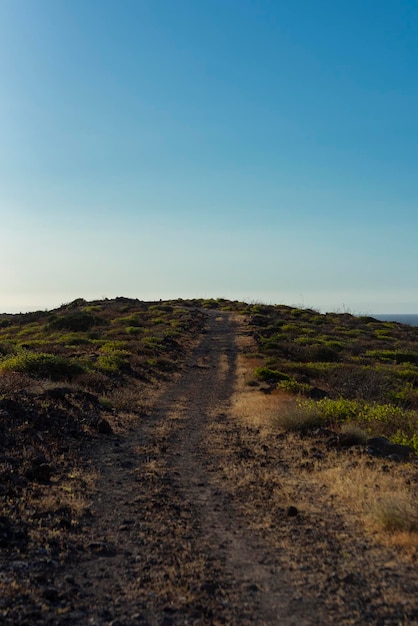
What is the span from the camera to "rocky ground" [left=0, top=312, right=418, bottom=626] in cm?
474

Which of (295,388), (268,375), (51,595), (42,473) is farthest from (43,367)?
(51,595)

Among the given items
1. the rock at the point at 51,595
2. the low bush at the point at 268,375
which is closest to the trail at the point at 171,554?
the rock at the point at 51,595

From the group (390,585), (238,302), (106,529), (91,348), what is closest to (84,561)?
(106,529)

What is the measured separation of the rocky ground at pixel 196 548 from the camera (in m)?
4.74

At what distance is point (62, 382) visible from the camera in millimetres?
17438

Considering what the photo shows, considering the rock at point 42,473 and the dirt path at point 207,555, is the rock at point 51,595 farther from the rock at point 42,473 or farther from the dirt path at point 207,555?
the rock at point 42,473

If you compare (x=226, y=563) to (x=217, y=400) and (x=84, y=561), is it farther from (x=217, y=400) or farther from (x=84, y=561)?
(x=217, y=400)

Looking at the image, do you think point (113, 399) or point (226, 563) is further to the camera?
point (113, 399)

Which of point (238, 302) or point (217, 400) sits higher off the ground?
point (238, 302)

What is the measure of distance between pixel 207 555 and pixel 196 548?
263mm

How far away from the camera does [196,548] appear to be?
620 cm

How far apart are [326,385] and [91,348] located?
14416 mm

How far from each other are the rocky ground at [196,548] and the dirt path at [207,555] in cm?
2

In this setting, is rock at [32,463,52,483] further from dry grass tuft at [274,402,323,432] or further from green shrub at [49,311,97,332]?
green shrub at [49,311,97,332]
